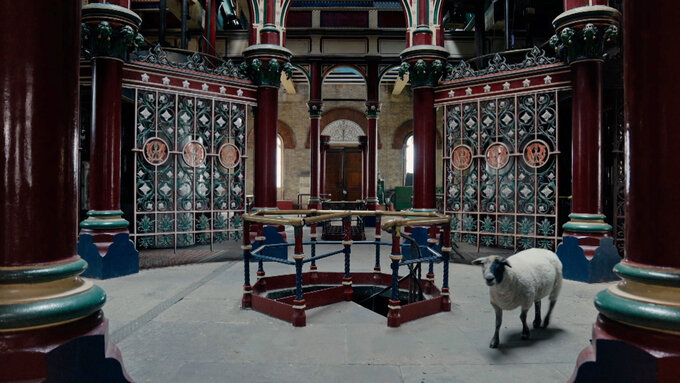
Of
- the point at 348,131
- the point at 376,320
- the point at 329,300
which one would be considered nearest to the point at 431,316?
the point at 376,320

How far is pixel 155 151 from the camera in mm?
7477

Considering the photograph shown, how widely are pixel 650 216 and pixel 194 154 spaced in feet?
24.3

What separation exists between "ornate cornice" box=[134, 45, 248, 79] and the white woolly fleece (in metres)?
6.53

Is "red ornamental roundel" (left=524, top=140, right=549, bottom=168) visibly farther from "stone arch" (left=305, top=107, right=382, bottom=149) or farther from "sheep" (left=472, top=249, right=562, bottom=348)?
"stone arch" (left=305, top=107, right=382, bottom=149)

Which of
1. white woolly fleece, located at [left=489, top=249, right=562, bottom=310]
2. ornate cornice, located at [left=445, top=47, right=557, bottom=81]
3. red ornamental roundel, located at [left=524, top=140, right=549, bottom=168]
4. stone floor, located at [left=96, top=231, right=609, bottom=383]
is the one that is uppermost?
ornate cornice, located at [left=445, top=47, right=557, bottom=81]

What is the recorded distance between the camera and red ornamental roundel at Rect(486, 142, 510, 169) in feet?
25.8

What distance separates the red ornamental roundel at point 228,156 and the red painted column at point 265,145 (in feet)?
1.75

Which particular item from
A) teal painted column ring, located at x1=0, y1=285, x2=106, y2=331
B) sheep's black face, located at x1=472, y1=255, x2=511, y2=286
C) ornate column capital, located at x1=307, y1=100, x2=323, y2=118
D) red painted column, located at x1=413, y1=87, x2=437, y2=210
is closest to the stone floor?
sheep's black face, located at x1=472, y1=255, x2=511, y2=286

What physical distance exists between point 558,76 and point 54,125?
292 inches

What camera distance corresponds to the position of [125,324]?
4254 millimetres

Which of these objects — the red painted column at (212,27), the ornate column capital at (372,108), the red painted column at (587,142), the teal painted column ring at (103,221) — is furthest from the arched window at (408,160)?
the teal painted column ring at (103,221)

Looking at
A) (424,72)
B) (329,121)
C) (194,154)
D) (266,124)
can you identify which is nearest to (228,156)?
(194,154)

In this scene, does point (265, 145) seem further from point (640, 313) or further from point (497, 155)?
point (640, 313)

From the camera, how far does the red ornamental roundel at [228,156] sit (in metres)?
8.27
